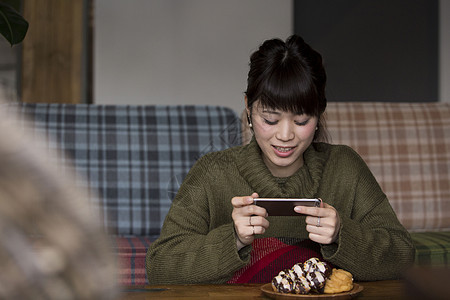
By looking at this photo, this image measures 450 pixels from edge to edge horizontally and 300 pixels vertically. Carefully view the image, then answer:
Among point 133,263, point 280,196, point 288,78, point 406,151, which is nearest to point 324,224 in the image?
point 280,196

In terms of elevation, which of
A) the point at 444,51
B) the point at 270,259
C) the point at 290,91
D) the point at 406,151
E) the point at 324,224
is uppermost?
the point at 444,51

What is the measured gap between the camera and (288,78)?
1.59 metres

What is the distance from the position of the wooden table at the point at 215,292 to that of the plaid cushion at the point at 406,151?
1476mm

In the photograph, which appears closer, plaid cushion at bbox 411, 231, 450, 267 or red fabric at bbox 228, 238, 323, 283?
red fabric at bbox 228, 238, 323, 283

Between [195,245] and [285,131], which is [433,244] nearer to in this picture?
[285,131]

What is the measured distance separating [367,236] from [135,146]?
1.29 metres

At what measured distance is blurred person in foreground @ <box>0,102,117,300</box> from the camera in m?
0.21

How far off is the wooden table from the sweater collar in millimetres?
523

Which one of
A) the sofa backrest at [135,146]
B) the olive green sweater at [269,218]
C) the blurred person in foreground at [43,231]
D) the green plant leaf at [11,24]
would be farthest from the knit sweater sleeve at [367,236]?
the green plant leaf at [11,24]

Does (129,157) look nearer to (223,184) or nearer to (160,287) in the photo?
(223,184)

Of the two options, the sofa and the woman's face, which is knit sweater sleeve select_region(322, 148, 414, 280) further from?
the sofa

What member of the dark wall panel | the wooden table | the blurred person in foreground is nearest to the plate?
the wooden table

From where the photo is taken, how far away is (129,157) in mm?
2496

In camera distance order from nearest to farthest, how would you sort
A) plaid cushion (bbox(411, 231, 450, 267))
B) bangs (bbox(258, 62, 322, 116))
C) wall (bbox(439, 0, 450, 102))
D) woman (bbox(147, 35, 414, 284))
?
woman (bbox(147, 35, 414, 284)), bangs (bbox(258, 62, 322, 116)), plaid cushion (bbox(411, 231, 450, 267)), wall (bbox(439, 0, 450, 102))
